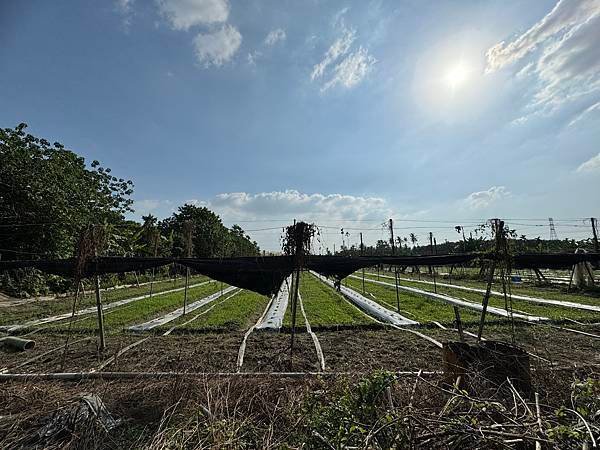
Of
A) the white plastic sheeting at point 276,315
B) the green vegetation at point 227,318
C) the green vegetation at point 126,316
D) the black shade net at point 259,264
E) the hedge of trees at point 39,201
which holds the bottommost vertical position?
the white plastic sheeting at point 276,315

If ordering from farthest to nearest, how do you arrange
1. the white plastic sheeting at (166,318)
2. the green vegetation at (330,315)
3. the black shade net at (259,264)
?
the green vegetation at (330,315), the white plastic sheeting at (166,318), the black shade net at (259,264)

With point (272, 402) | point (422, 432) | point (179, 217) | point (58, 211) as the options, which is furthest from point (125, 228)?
point (422, 432)

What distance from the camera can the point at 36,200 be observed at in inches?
589

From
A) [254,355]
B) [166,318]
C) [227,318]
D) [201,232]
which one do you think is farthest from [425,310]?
[201,232]

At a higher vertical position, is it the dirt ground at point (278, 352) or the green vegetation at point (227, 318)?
the dirt ground at point (278, 352)

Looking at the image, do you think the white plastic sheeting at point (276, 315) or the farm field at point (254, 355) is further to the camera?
the white plastic sheeting at point (276, 315)

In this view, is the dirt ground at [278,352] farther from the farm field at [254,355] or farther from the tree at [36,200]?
the tree at [36,200]

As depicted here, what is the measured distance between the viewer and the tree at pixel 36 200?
1471 cm

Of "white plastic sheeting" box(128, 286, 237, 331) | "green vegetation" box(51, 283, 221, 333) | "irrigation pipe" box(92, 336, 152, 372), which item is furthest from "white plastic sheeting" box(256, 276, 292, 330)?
"green vegetation" box(51, 283, 221, 333)

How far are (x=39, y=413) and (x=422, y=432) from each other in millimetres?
3694

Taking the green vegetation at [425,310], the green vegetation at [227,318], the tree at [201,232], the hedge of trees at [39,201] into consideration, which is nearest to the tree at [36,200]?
the hedge of trees at [39,201]

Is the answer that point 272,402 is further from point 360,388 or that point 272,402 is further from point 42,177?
point 42,177

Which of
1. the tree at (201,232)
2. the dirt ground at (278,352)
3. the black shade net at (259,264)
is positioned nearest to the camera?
the dirt ground at (278,352)

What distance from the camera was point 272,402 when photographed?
11.1ft
